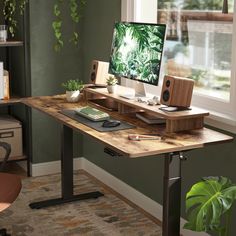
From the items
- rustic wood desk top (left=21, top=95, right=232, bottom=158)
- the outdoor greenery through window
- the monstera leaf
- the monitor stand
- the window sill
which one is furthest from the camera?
the monitor stand

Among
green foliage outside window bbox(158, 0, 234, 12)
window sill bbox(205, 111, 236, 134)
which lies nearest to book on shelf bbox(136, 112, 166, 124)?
window sill bbox(205, 111, 236, 134)

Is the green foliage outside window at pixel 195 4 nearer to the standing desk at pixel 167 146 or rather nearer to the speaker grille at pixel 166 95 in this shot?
the speaker grille at pixel 166 95

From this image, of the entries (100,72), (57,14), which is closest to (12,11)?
(57,14)

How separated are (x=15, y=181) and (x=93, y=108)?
72 centimetres

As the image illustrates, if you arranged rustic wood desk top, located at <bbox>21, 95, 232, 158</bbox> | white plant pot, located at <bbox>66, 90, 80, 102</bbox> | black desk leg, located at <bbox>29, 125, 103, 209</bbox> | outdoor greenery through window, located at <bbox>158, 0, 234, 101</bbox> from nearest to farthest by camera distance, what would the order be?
rustic wood desk top, located at <bbox>21, 95, 232, 158</bbox>, outdoor greenery through window, located at <bbox>158, 0, 234, 101</bbox>, white plant pot, located at <bbox>66, 90, 80, 102</bbox>, black desk leg, located at <bbox>29, 125, 103, 209</bbox>

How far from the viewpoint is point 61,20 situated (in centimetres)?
422

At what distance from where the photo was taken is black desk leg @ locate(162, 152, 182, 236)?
8.52 ft

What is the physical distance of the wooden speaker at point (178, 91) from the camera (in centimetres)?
284

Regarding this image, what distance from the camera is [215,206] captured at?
7.54 feet

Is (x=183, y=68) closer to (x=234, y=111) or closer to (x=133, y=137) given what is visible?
(x=234, y=111)

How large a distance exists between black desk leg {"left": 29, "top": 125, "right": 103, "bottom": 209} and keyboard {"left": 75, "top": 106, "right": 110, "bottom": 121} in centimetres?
47

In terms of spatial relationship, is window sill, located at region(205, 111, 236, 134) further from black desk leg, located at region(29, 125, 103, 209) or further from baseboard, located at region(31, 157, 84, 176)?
baseboard, located at region(31, 157, 84, 176)

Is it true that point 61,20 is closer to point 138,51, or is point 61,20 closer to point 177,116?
point 138,51

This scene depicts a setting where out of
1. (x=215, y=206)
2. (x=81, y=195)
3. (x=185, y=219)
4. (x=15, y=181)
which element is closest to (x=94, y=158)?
(x=81, y=195)
